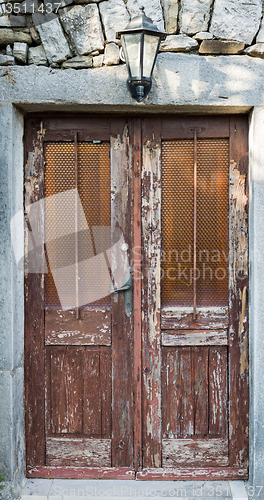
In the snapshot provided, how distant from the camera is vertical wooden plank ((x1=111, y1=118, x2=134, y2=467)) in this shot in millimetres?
2189

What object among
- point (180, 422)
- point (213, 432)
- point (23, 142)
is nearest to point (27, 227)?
point (23, 142)

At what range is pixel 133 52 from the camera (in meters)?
1.83

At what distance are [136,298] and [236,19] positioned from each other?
1836 mm

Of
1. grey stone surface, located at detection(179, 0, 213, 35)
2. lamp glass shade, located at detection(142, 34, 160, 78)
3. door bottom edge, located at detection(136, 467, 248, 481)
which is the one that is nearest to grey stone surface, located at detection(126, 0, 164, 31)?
grey stone surface, located at detection(179, 0, 213, 35)

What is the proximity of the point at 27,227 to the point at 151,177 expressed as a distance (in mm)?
902

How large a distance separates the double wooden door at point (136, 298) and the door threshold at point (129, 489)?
50 mm

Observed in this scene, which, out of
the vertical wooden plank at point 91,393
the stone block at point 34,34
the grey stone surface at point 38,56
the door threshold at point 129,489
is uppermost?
the stone block at point 34,34

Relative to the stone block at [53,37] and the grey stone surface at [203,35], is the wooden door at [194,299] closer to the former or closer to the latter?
the grey stone surface at [203,35]

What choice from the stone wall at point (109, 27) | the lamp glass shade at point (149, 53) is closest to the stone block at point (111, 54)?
the stone wall at point (109, 27)

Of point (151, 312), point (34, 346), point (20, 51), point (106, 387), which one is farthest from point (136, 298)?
point (20, 51)

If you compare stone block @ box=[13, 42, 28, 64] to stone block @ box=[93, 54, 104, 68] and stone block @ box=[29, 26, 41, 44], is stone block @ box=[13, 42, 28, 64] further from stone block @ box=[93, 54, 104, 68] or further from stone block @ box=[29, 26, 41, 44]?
stone block @ box=[93, 54, 104, 68]

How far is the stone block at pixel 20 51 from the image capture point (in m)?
2.02

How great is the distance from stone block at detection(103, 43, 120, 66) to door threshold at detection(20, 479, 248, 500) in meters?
2.69

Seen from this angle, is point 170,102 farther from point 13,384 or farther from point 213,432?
point 213,432
